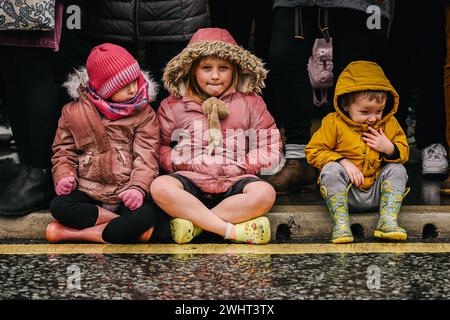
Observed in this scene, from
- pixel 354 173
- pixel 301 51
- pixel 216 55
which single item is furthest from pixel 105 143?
pixel 354 173

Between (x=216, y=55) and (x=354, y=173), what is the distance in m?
0.93

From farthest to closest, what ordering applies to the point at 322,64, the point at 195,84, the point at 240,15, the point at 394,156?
1. the point at 322,64
2. the point at 240,15
3. the point at 195,84
4. the point at 394,156

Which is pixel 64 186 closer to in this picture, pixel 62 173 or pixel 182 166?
pixel 62 173

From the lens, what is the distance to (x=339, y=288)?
3.79 metres

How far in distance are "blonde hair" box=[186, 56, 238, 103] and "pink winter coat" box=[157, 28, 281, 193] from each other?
1.2 inches

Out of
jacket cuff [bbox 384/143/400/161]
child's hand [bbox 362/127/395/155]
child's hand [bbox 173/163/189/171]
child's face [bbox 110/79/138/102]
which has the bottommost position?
child's hand [bbox 173/163/189/171]

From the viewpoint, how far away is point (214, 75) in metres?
4.84

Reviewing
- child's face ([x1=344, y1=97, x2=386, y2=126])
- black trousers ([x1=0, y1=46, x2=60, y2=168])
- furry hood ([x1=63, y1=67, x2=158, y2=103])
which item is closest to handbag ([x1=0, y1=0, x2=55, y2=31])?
black trousers ([x1=0, y1=46, x2=60, y2=168])

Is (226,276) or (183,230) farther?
(183,230)

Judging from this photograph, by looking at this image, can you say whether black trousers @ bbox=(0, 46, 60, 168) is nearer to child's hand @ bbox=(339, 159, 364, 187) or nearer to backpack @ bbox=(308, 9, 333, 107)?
child's hand @ bbox=(339, 159, 364, 187)

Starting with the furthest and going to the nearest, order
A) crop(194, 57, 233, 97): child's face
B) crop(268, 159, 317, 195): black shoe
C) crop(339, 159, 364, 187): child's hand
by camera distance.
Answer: crop(268, 159, 317, 195): black shoe
crop(194, 57, 233, 97): child's face
crop(339, 159, 364, 187): child's hand

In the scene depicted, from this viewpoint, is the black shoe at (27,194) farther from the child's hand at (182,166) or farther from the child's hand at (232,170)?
the child's hand at (232,170)

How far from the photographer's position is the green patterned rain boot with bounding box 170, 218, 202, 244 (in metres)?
4.51

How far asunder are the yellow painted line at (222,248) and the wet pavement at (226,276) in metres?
0.08
